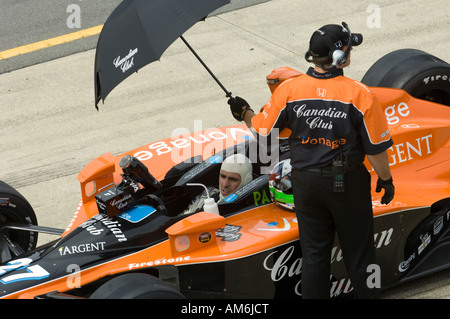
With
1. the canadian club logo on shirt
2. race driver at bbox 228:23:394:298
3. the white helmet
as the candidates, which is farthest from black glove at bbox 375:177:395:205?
the white helmet

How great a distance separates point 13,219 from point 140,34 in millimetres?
1780

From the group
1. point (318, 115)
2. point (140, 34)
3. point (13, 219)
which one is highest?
point (140, 34)

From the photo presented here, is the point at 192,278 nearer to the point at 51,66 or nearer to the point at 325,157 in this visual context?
the point at 325,157

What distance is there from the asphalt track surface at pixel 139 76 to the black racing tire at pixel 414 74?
2.37 meters

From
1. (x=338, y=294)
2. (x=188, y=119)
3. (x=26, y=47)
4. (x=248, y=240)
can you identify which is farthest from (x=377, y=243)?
(x=26, y=47)

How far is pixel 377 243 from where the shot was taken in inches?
193

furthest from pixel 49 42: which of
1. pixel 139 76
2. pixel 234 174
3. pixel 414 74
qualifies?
pixel 414 74

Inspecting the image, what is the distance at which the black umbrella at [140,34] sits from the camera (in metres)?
4.71

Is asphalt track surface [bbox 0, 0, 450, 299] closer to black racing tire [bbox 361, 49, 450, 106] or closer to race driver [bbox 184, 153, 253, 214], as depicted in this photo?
race driver [bbox 184, 153, 253, 214]

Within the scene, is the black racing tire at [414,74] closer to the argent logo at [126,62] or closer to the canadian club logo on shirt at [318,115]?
the canadian club logo on shirt at [318,115]

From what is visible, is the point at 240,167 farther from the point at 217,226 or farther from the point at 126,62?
the point at 126,62

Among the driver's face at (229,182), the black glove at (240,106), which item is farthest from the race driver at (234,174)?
the black glove at (240,106)

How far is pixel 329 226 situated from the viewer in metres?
4.46

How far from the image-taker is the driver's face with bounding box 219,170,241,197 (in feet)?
16.9
